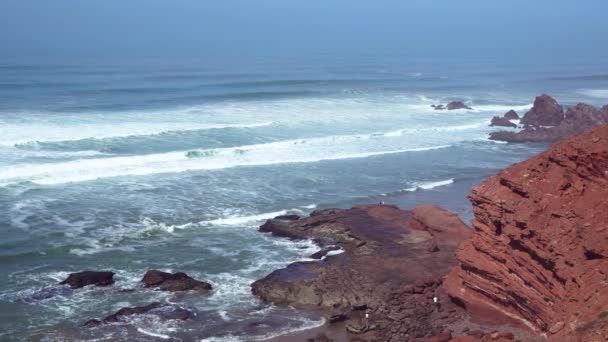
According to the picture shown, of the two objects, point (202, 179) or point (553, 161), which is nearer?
point (553, 161)

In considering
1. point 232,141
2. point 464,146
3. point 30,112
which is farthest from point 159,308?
point 30,112

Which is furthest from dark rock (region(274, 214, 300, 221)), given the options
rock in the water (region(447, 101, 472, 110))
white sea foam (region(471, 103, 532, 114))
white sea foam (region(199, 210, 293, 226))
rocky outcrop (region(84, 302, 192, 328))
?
white sea foam (region(471, 103, 532, 114))

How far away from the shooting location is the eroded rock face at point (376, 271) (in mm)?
17656

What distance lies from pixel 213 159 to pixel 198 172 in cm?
308

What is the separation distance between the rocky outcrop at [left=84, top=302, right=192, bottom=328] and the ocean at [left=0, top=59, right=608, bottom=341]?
12.4 inches

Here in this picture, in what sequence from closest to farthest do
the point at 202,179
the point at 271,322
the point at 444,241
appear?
the point at 271,322, the point at 444,241, the point at 202,179

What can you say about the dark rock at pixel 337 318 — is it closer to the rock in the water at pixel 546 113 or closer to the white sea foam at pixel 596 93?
the rock in the water at pixel 546 113

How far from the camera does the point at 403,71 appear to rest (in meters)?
82.8

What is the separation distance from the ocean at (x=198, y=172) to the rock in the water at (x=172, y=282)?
0.32 metres

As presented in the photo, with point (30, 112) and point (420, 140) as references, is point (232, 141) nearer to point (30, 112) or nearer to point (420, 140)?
point (420, 140)

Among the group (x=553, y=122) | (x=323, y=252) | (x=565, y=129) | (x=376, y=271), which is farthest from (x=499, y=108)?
(x=376, y=271)

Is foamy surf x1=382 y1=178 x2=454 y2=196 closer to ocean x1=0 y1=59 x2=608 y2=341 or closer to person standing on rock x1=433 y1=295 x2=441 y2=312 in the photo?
ocean x1=0 y1=59 x2=608 y2=341

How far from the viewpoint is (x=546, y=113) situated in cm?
4722

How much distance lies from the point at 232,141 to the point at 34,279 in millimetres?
20934
